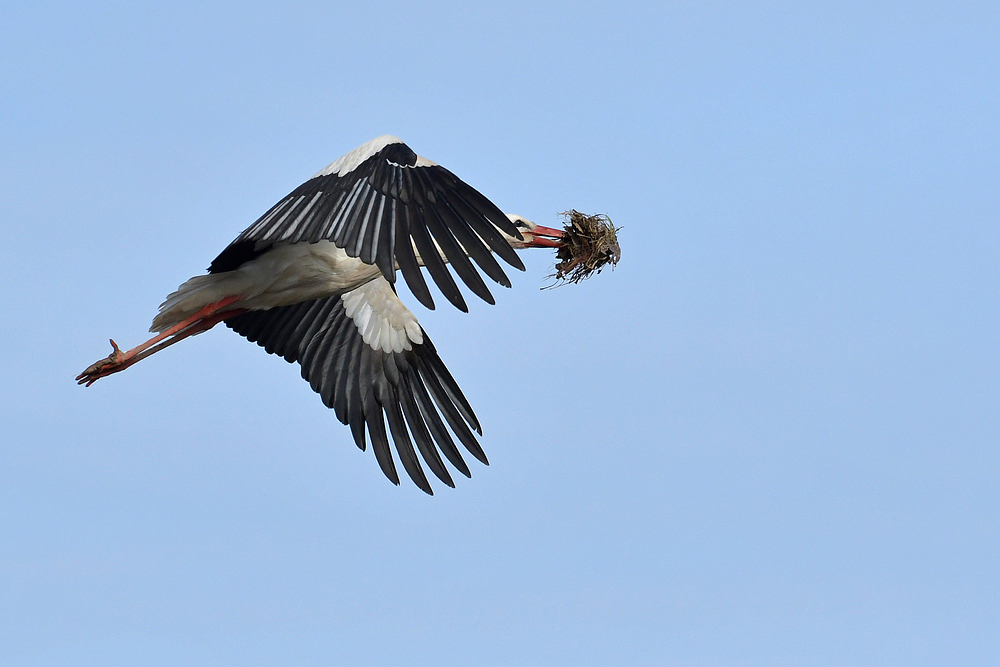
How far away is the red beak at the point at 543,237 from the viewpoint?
1005 centimetres

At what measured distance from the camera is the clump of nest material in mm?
9484

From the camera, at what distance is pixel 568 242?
32.0ft

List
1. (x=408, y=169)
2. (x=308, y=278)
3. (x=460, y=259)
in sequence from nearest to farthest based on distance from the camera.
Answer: (x=460, y=259)
(x=408, y=169)
(x=308, y=278)

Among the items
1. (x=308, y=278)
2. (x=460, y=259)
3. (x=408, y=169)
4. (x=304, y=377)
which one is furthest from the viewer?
(x=304, y=377)

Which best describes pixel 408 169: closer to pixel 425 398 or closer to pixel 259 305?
pixel 259 305

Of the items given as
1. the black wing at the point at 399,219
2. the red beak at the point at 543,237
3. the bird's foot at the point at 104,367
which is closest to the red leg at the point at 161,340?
the bird's foot at the point at 104,367

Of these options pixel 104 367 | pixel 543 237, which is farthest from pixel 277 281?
pixel 543 237

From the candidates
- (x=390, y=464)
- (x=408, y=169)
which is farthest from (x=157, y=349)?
(x=408, y=169)

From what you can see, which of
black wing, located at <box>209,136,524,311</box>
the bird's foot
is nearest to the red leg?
the bird's foot

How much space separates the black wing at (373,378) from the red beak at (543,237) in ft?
4.43

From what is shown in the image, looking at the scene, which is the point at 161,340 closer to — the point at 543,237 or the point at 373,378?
the point at 373,378

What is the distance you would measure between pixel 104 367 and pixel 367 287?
2406 millimetres

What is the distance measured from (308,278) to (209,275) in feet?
2.53

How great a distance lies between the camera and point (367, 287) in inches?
433
